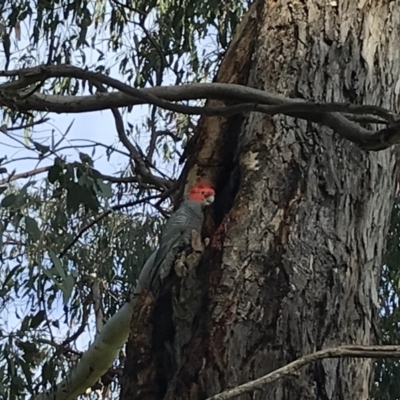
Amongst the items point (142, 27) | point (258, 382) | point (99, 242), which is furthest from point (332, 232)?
point (142, 27)

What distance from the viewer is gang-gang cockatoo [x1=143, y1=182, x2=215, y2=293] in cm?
154

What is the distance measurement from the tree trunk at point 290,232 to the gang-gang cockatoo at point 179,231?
3 centimetres

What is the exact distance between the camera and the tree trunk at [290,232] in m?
1.30

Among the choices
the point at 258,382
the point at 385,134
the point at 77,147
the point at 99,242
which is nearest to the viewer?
the point at 258,382

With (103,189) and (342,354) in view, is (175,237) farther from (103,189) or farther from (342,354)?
(342,354)

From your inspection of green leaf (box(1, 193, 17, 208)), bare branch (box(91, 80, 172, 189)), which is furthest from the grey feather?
bare branch (box(91, 80, 172, 189))

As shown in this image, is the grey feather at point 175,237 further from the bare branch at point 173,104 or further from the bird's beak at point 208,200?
the bare branch at point 173,104

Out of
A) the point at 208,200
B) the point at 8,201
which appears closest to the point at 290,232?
the point at 208,200

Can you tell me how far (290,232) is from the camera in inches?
53.9

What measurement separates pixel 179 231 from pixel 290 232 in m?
0.29

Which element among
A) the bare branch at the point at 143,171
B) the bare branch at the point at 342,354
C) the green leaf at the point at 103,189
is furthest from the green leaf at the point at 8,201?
the bare branch at the point at 143,171

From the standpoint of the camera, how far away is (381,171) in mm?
1532

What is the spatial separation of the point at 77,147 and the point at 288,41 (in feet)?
1.50

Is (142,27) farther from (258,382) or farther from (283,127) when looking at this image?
(258,382)
